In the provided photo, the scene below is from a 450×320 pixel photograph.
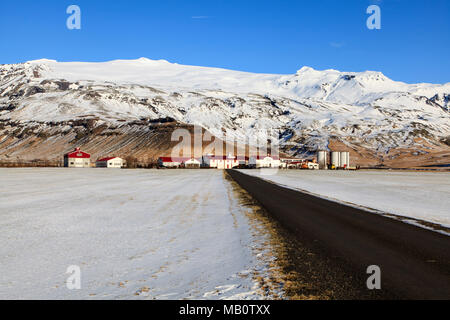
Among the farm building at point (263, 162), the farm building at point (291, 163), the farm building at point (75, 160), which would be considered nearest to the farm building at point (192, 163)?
the farm building at point (263, 162)

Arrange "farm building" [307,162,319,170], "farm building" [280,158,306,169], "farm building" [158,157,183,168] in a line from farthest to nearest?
"farm building" [280,158,306,169] < "farm building" [307,162,319,170] < "farm building" [158,157,183,168]

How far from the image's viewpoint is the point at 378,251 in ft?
32.3

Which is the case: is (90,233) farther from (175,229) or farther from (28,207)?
(28,207)

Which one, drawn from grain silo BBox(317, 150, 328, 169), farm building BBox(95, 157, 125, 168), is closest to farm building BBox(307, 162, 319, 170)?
grain silo BBox(317, 150, 328, 169)

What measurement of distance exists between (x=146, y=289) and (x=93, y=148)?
201913 mm

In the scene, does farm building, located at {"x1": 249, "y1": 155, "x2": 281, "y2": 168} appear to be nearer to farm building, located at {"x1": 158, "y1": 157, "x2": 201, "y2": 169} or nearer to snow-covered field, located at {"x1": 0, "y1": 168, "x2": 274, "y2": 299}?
farm building, located at {"x1": 158, "y1": 157, "x2": 201, "y2": 169}

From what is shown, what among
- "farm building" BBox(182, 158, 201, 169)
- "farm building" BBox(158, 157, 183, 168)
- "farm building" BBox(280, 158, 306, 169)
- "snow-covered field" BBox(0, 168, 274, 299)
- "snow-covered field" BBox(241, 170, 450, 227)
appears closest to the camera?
"snow-covered field" BBox(0, 168, 274, 299)

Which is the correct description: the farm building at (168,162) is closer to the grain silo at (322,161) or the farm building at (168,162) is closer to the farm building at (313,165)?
the farm building at (313,165)

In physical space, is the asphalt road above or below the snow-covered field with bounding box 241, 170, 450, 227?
above

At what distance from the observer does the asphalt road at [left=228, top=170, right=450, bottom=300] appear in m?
6.91

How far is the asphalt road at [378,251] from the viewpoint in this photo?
6910mm
